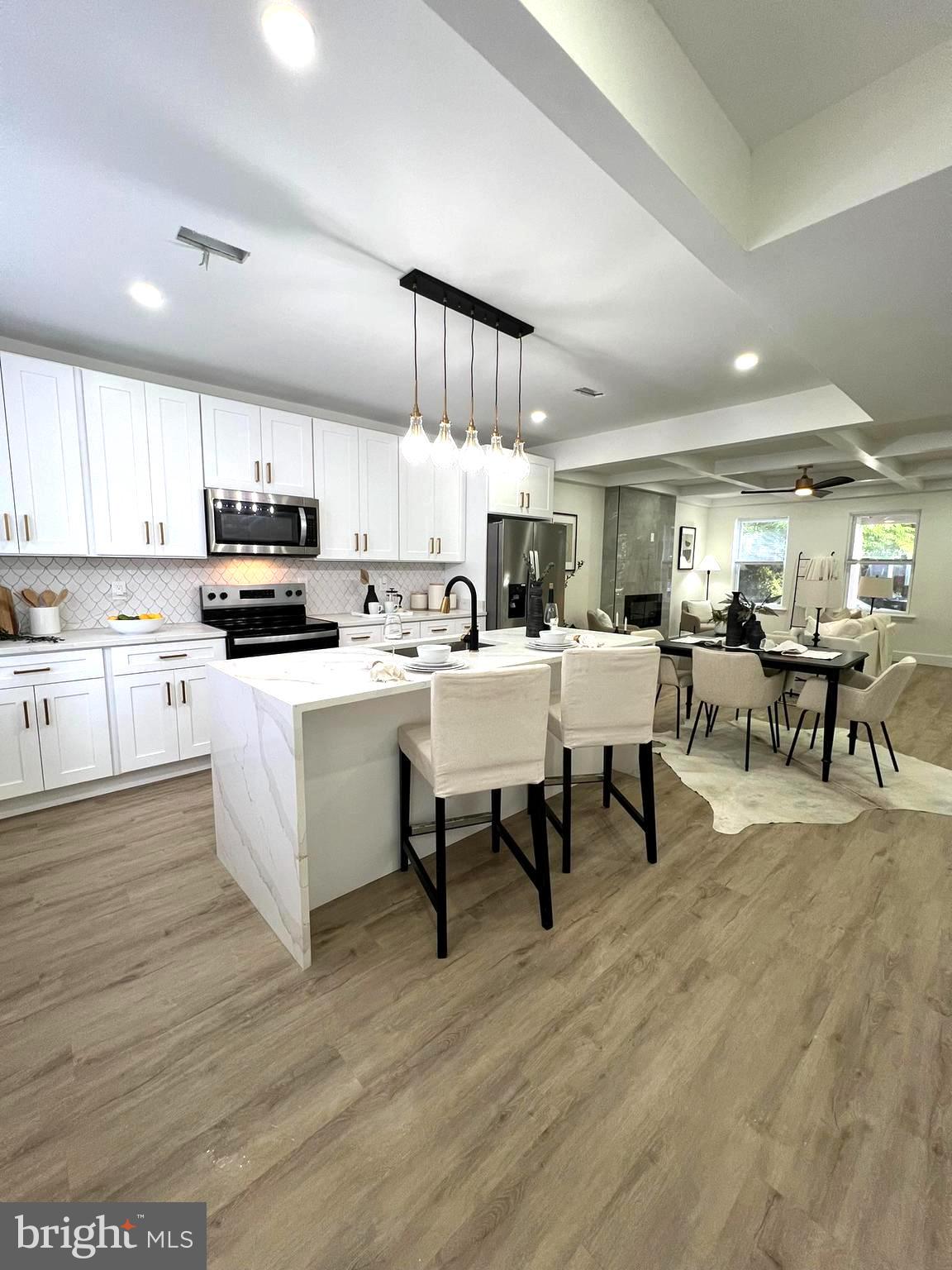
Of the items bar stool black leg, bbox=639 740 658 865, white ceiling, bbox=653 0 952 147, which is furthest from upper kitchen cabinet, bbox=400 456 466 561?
white ceiling, bbox=653 0 952 147

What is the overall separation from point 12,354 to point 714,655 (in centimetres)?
460

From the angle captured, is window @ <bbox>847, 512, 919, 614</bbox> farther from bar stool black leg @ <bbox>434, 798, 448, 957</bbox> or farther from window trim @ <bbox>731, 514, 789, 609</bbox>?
bar stool black leg @ <bbox>434, 798, 448, 957</bbox>

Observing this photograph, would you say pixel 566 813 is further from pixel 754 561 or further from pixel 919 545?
pixel 754 561

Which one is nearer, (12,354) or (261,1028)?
(261,1028)

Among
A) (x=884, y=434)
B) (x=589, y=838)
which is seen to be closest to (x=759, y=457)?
(x=884, y=434)

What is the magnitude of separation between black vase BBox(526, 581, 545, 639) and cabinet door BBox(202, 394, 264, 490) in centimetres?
233

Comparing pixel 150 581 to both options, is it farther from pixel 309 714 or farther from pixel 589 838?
pixel 589 838

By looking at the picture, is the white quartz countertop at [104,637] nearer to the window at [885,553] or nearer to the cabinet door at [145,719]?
the cabinet door at [145,719]

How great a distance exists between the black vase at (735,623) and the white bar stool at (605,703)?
2070mm

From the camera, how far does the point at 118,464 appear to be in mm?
3285

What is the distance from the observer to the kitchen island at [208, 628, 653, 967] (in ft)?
5.83

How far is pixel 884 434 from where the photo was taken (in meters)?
4.89

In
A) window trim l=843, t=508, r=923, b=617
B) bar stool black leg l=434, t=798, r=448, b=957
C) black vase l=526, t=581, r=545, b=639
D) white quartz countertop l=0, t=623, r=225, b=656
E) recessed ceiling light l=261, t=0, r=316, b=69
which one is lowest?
bar stool black leg l=434, t=798, r=448, b=957

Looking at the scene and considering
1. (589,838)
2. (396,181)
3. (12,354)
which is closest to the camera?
(396,181)
